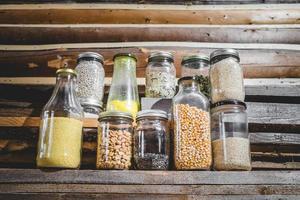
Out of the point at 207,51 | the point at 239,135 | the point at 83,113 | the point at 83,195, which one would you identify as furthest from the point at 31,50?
the point at 239,135

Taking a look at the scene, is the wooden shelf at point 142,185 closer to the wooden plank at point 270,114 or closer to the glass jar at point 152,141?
the glass jar at point 152,141

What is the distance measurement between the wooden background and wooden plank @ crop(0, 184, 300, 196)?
43 centimetres

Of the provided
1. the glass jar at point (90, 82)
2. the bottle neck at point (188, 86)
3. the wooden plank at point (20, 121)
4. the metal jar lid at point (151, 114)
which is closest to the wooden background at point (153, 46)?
the wooden plank at point (20, 121)

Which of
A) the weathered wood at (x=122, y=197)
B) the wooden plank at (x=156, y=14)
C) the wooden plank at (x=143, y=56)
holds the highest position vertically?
the wooden plank at (x=156, y=14)

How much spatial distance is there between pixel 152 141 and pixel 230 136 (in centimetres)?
28

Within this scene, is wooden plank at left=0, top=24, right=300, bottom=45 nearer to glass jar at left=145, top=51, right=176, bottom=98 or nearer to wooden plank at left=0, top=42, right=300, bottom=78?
wooden plank at left=0, top=42, right=300, bottom=78

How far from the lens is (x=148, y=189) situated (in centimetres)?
124

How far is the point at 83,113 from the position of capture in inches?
57.1

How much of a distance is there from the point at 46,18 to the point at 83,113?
891mm

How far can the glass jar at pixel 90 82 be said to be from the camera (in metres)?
1.54

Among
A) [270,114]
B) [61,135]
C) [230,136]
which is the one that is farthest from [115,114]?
[270,114]

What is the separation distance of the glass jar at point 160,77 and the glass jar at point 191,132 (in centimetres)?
13

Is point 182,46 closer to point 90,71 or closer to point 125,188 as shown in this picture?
point 90,71

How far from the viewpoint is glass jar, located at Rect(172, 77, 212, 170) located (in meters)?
1.29
